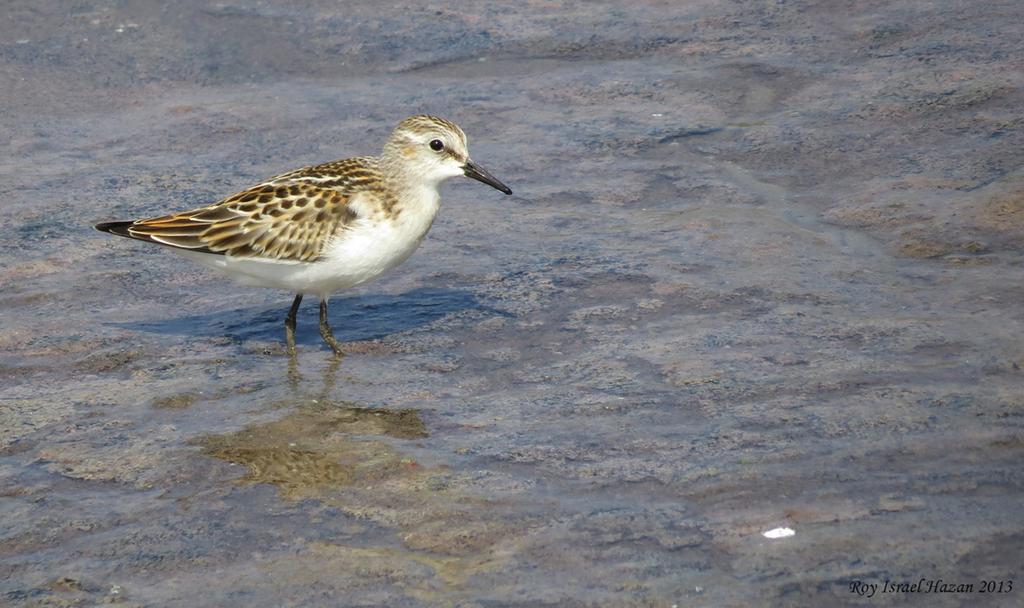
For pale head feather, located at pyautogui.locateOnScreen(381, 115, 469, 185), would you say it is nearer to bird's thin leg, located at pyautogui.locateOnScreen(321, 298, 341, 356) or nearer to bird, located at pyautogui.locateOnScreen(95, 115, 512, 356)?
bird, located at pyautogui.locateOnScreen(95, 115, 512, 356)

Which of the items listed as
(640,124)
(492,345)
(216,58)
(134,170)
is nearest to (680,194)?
(640,124)

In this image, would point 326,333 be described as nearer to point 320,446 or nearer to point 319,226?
point 319,226

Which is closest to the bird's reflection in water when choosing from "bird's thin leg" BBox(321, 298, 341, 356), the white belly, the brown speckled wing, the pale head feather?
"bird's thin leg" BBox(321, 298, 341, 356)

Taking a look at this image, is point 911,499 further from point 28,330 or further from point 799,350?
point 28,330

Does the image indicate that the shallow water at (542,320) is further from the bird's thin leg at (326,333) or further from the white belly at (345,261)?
the white belly at (345,261)

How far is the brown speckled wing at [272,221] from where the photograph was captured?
9.22 metres

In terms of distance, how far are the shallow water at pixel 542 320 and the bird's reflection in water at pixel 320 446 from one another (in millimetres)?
27

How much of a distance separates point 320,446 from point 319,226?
1.78 meters

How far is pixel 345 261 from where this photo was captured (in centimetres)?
916

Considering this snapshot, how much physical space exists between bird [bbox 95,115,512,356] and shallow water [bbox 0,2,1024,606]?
0.55 metres

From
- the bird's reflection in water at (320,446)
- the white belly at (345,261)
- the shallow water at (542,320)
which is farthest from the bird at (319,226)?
the bird's reflection in water at (320,446)

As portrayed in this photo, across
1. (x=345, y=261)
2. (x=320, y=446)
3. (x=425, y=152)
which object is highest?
(x=425, y=152)

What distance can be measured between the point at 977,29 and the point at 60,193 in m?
8.59

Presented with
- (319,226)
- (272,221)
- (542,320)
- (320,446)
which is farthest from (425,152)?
(320,446)
